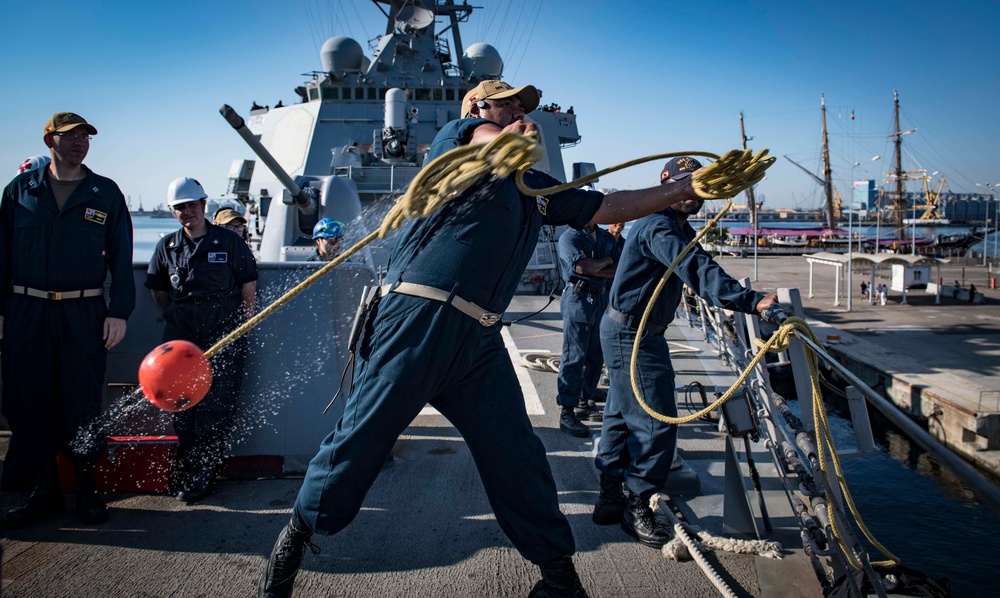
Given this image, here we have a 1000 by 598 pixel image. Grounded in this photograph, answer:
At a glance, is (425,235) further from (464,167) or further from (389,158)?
(389,158)

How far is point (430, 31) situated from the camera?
58.5 ft

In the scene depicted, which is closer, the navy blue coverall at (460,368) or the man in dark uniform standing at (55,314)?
the navy blue coverall at (460,368)

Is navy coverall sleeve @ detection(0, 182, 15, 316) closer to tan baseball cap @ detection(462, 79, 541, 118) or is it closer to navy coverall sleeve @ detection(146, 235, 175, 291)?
navy coverall sleeve @ detection(146, 235, 175, 291)

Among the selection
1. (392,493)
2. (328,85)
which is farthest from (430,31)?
(392,493)

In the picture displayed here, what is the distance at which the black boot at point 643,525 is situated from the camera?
2.76 metres

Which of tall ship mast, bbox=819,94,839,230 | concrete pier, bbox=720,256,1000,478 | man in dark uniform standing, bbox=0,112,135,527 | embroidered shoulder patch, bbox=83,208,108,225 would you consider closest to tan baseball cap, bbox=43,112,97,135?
man in dark uniform standing, bbox=0,112,135,527

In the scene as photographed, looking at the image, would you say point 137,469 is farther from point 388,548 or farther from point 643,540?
point 643,540

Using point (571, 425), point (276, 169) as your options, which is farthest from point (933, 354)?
point (276, 169)

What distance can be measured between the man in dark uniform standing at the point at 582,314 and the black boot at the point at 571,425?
0.09 metres

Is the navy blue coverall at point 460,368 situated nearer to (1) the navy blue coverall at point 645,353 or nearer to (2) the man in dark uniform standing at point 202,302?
(1) the navy blue coverall at point 645,353

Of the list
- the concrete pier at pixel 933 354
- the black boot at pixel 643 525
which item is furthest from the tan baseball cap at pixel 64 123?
the concrete pier at pixel 933 354

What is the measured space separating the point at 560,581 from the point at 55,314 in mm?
2478

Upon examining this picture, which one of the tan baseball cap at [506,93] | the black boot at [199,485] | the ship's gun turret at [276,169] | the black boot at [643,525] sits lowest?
the black boot at [643,525]

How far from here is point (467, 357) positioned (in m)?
2.09
